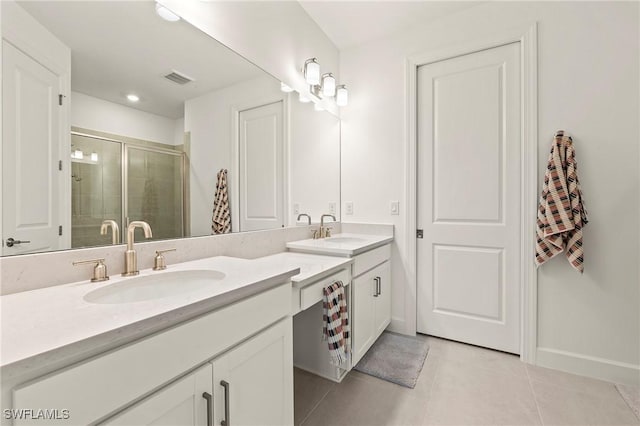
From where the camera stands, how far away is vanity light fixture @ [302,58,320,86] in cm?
215

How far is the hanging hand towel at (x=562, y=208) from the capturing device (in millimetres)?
1719

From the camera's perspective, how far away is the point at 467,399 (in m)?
1.60

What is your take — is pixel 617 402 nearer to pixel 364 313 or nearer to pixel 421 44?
pixel 364 313

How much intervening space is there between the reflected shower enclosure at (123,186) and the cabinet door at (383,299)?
1407mm

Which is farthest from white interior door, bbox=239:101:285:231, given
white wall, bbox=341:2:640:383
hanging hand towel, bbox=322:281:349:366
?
white wall, bbox=341:2:640:383

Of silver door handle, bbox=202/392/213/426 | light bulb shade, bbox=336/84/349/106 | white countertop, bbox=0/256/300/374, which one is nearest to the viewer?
white countertop, bbox=0/256/300/374

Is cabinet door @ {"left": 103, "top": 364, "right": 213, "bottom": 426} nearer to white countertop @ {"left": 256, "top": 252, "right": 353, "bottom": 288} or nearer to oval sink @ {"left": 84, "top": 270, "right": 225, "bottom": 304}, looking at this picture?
oval sink @ {"left": 84, "top": 270, "right": 225, "bottom": 304}

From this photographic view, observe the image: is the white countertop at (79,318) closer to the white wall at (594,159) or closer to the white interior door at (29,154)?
the white interior door at (29,154)

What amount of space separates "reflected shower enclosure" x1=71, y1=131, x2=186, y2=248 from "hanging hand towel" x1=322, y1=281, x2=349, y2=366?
0.79 meters

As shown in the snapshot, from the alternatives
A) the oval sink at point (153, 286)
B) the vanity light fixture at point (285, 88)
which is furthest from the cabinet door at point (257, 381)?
the vanity light fixture at point (285, 88)

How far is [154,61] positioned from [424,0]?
1.90 m

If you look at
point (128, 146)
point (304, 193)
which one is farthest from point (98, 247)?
point (304, 193)

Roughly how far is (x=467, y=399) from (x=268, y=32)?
8.23 feet

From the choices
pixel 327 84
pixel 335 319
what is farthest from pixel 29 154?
pixel 327 84
